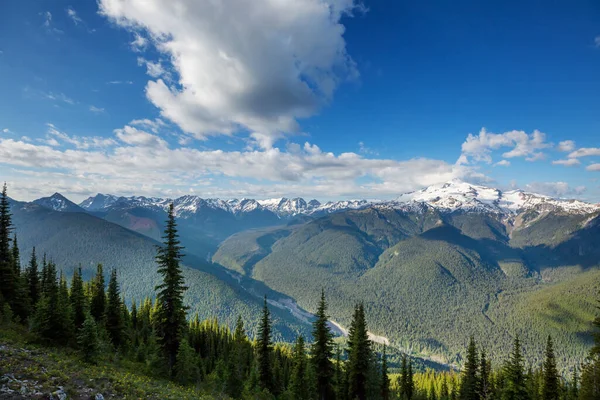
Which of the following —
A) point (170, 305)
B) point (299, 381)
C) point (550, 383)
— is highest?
point (170, 305)

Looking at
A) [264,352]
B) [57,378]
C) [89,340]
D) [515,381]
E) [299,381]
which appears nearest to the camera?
[57,378]

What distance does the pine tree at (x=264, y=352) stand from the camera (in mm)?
42062

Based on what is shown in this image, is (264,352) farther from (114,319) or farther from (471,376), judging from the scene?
(471,376)

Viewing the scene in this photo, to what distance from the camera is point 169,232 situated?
30.8 metres

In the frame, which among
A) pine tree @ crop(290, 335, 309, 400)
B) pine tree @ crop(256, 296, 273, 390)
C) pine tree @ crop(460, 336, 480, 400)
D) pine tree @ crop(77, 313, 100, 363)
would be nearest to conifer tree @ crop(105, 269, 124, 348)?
pine tree @ crop(77, 313, 100, 363)

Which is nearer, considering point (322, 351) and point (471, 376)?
point (322, 351)

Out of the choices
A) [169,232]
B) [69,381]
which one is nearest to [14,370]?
[69,381]

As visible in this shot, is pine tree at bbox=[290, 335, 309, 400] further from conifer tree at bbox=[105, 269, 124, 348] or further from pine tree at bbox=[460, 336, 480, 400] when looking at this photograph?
conifer tree at bbox=[105, 269, 124, 348]

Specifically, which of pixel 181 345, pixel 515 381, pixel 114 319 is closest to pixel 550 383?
pixel 515 381

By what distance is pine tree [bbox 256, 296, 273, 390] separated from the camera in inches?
1656

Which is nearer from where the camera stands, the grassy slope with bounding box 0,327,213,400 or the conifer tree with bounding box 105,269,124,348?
the grassy slope with bounding box 0,327,213,400

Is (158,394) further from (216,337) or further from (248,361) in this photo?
(216,337)

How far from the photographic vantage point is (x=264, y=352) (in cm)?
4259

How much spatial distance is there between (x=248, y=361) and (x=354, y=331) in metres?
57.3
